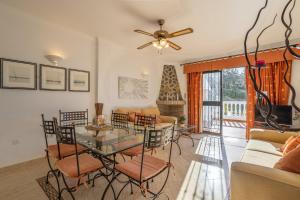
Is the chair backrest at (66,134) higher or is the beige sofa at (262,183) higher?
the chair backrest at (66,134)

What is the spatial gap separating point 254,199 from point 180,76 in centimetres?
489

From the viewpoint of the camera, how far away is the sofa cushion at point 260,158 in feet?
6.45

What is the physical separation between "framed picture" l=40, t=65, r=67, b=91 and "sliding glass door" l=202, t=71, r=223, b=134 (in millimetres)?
4271

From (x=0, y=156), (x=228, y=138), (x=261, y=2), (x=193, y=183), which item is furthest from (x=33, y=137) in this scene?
(x=228, y=138)

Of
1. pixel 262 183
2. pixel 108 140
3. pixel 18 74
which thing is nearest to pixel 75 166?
pixel 108 140

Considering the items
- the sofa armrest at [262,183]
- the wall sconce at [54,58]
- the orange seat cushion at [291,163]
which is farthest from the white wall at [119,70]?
the orange seat cushion at [291,163]

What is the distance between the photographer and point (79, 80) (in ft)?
11.7

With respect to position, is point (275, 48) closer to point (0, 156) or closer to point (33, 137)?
point (33, 137)

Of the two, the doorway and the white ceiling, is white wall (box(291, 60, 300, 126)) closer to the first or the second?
the white ceiling

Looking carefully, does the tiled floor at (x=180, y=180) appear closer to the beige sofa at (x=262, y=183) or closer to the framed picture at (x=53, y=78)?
the beige sofa at (x=262, y=183)

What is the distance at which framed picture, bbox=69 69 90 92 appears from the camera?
3435 millimetres

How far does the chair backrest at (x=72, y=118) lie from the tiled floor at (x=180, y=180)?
790 millimetres

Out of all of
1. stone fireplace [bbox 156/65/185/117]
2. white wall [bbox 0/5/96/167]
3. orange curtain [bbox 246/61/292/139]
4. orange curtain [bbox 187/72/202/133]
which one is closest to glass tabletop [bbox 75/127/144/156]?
white wall [bbox 0/5/96/167]

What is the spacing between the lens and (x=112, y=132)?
2.66 metres
